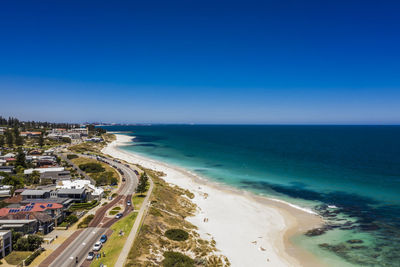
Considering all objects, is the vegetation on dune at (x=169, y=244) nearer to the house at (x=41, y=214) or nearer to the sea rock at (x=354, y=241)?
the house at (x=41, y=214)

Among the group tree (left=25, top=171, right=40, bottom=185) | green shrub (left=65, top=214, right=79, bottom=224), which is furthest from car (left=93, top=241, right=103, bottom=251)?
tree (left=25, top=171, right=40, bottom=185)

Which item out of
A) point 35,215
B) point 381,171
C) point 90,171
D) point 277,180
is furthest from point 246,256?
point 381,171

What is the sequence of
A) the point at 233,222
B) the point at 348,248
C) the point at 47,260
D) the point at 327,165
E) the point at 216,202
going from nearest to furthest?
the point at 47,260 → the point at 348,248 → the point at 233,222 → the point at 216,202 → the point at 327,165

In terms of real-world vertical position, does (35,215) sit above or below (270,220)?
above

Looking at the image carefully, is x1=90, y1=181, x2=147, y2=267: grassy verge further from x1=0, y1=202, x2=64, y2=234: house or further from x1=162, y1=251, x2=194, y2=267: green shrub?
x1=0, y1=202, x2=64, y2=234: house

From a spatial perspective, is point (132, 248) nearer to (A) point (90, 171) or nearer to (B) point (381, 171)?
(A) point (90, 171)
